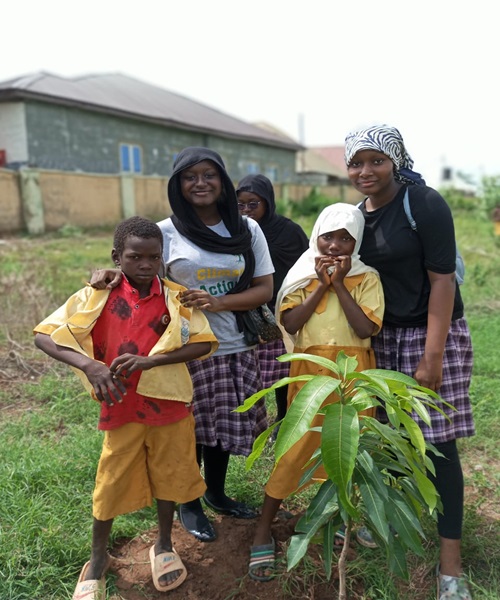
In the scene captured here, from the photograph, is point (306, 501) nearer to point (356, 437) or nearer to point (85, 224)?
point (356, 437)

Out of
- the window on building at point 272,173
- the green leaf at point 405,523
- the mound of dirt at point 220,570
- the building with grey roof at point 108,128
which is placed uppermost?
the building with grey roof at point 108,128

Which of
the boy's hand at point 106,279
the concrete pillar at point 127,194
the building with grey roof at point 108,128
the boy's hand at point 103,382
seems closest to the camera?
the boy's hand at point 103,382

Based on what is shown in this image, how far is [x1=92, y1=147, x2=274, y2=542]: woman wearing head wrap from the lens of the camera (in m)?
2.08

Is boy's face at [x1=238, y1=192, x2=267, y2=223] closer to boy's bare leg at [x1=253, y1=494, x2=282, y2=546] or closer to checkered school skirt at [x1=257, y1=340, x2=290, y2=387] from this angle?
checkered school skirt at [x1=257, y1=340, x2=290, y2=387]

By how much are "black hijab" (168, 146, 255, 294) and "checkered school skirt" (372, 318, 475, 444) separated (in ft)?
2.14

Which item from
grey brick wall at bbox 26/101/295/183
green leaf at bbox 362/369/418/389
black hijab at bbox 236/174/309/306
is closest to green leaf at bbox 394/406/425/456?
green leaf at bbox 362/369/418/389

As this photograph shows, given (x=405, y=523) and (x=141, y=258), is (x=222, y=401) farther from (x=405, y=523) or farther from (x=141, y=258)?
(x=405, y=523)

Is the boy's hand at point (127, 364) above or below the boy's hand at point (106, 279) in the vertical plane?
below

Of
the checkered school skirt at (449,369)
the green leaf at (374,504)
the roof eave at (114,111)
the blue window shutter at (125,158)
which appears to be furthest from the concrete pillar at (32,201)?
the green leaf at (374,504)

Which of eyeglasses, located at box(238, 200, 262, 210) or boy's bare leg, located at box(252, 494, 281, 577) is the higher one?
eyeglasses, located at box(238, 200, 262, 210)

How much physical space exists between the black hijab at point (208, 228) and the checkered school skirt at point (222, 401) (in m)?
0.31

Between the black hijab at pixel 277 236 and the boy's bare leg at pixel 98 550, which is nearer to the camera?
the boy's bare leg at pixel 98 550

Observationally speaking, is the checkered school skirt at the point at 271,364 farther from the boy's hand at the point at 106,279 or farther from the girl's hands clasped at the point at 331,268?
the boy's hand at the point at 106,279

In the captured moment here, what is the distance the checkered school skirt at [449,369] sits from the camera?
1.94 metres
